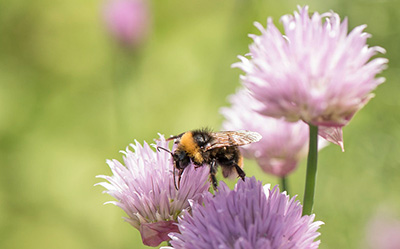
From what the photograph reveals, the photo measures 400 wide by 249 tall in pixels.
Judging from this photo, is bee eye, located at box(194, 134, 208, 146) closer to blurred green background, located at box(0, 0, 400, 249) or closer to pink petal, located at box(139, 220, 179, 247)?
pink petal, located at box(139, 220, 179, 247)

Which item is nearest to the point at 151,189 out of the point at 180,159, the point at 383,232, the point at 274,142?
the point at 180,159

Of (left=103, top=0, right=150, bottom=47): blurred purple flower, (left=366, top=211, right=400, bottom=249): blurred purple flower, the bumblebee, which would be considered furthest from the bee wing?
(left=103, top=0, right=150, bottom=47): blurred purple flower

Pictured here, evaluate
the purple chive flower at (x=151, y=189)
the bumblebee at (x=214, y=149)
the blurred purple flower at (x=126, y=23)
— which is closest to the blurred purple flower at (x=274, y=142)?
the bumblebee at (x=214, y=149)

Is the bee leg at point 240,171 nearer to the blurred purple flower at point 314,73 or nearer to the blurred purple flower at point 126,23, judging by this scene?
the blurred purple flower at point 314,73

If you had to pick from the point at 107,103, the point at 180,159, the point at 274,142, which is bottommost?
the point at 180,159

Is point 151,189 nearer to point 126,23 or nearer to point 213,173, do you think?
point 213,173

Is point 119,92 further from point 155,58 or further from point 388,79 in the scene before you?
point 388,79

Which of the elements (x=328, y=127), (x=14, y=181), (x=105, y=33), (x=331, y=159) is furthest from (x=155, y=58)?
(x=328, y=127)
